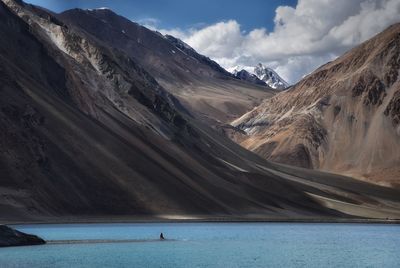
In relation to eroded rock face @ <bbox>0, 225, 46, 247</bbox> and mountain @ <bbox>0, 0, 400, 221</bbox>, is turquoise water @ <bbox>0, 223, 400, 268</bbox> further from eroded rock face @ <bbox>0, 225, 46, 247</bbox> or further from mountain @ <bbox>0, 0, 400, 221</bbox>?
mountain @ <bbox>0, 0, 400, 221</bbox>

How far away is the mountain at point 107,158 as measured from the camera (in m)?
102

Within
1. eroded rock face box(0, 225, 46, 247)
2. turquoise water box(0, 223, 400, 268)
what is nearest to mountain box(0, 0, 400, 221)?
turquoise water box(0, 223, 400, 268)

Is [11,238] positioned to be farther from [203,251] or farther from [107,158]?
[107,158]

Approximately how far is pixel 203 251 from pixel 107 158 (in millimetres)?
60098

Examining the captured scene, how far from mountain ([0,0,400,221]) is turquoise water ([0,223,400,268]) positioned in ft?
75.1

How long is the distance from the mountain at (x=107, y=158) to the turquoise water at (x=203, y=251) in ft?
75.1

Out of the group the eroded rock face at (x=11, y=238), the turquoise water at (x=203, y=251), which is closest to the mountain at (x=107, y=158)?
the turquoise water at (x=203, y=251)

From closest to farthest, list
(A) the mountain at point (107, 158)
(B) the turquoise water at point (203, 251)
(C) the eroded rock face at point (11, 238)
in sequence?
(B) the turquoise water at point (203, 251)
(C) the eroded rock face at point (11, 238)
(A) the mountain at point (107, 158)

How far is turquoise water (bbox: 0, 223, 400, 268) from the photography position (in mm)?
47281

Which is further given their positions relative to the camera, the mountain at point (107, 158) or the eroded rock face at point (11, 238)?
the mountain at point (107, 158)

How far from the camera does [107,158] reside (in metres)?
114

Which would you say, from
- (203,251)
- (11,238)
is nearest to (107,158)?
(11,238)

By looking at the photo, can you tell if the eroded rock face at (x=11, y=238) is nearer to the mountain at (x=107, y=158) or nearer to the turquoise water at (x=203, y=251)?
the turquoise water at (x=203, y=251)

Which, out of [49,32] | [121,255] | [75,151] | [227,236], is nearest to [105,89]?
[49,32]
